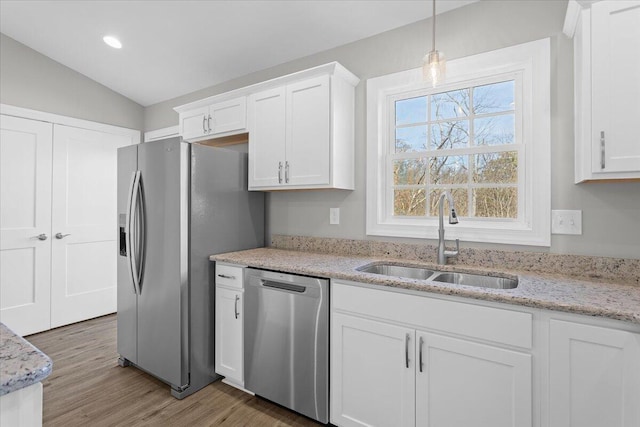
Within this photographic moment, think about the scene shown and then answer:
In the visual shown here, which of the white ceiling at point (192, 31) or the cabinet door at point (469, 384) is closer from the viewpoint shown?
the cabinet door at point (469, 384)

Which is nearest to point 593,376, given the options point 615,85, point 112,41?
point 615,85

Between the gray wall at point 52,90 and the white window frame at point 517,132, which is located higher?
the gray wall at point 52,90

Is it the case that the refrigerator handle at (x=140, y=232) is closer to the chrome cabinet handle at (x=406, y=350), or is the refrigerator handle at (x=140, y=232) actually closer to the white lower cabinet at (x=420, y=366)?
the white lower cabinet at (x=420, y=366)

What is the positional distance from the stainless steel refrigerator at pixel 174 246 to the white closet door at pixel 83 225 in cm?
136

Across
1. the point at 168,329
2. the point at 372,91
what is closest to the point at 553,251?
the point at 372,91

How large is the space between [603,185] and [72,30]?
161 inches

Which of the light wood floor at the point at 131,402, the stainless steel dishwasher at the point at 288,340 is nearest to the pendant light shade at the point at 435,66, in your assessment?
the stainless steel dishwasher at the point at 288,340

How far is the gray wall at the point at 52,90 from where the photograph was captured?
3.18 metres

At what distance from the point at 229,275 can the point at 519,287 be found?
1.70 metres

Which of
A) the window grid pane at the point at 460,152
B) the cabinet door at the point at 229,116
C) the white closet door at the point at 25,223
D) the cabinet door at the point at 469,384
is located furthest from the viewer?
the white closet door at the point at 25,223

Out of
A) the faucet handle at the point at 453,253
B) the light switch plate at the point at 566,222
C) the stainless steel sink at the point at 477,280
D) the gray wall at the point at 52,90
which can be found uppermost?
the gray wall at the point at 52,90

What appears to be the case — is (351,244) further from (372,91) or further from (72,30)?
Result: (72,30)

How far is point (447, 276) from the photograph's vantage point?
2.00 m

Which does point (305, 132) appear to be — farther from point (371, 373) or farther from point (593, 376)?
point (593, 376)
